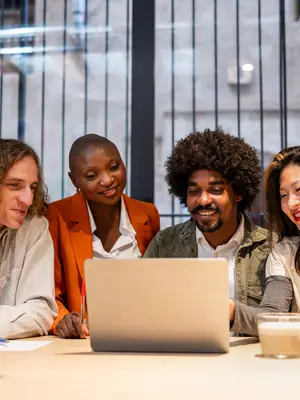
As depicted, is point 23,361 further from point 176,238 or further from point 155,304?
point 176,238

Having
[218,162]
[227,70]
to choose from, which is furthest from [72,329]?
[227,70]

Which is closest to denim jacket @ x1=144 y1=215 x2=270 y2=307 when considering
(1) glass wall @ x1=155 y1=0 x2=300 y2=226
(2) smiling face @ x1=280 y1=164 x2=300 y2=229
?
(2) smiling face @ x1=280 y1=164 x2=300 y2=229

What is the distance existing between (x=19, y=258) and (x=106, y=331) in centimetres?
82

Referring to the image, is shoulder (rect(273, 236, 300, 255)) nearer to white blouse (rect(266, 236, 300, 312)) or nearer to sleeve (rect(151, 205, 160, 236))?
white blouse (rect(266, 236, 300, 312))

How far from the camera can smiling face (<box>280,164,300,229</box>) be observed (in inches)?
80.7

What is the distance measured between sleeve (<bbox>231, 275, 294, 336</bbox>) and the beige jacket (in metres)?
0.66

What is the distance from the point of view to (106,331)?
148 centimetres

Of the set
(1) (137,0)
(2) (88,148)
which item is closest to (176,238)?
(2) (88,148)

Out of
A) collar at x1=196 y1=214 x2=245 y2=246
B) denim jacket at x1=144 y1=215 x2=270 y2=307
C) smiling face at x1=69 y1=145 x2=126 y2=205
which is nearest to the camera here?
denim jacket at x1=144 y1=215 x2=270 y2=307

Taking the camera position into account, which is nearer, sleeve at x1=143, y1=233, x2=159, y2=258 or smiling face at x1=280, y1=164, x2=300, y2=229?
smiling face at x1=280, y1=164, x2=300, y2=229

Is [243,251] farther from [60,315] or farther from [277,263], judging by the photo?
[60,315]

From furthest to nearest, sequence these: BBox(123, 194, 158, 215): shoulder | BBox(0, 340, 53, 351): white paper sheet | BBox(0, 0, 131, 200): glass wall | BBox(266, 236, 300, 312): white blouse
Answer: BBox(0, 0, 131, 200): glass wall, BBox(123, 194, 158, 215): shoulder, BBox(266, 236, 300, 312): white blouse, BBox(0, 340, 53, 351): white paper sheet

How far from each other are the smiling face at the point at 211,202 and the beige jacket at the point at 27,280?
59 cm

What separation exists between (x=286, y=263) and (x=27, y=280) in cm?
89
